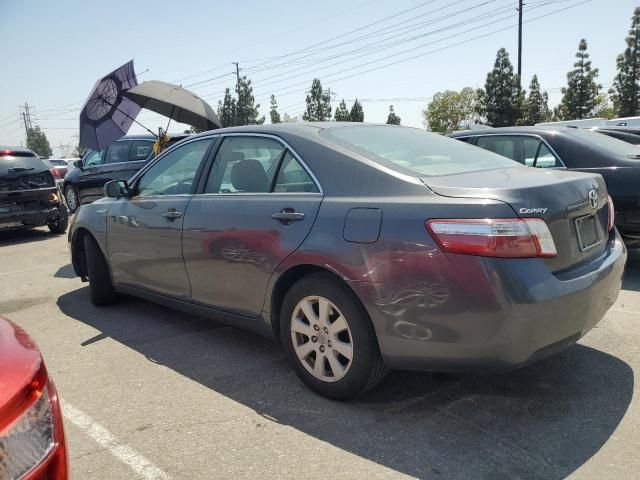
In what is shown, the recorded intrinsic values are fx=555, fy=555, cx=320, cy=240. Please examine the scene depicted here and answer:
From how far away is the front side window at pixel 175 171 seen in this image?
412cm

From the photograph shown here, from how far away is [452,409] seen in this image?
2.97 meters

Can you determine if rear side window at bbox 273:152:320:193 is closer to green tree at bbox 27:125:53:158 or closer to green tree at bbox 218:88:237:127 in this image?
green tree at bbox 218:88:237:127

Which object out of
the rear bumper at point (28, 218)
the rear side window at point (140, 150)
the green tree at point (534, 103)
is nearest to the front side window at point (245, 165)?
the rear bumper at point (28, 218)

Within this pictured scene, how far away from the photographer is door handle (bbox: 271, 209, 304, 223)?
3.15 m

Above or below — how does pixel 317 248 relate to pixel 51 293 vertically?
above

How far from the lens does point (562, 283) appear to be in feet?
8.57

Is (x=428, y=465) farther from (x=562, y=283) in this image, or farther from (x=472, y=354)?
(x=562, y=283)

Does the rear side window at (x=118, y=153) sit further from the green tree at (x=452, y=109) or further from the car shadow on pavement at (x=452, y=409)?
the green tree at (x=452, y=109)

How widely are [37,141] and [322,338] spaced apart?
12207cm

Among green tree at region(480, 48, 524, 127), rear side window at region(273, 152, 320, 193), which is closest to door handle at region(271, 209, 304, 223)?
rear side window at region(273, 152, 320, 193)

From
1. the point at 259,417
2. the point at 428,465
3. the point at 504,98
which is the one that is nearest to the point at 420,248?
the point at 428,465

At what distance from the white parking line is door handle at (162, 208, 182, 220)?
4.68 feet

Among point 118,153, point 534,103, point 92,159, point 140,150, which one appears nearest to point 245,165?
point 140,150

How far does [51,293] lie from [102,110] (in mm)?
4070
